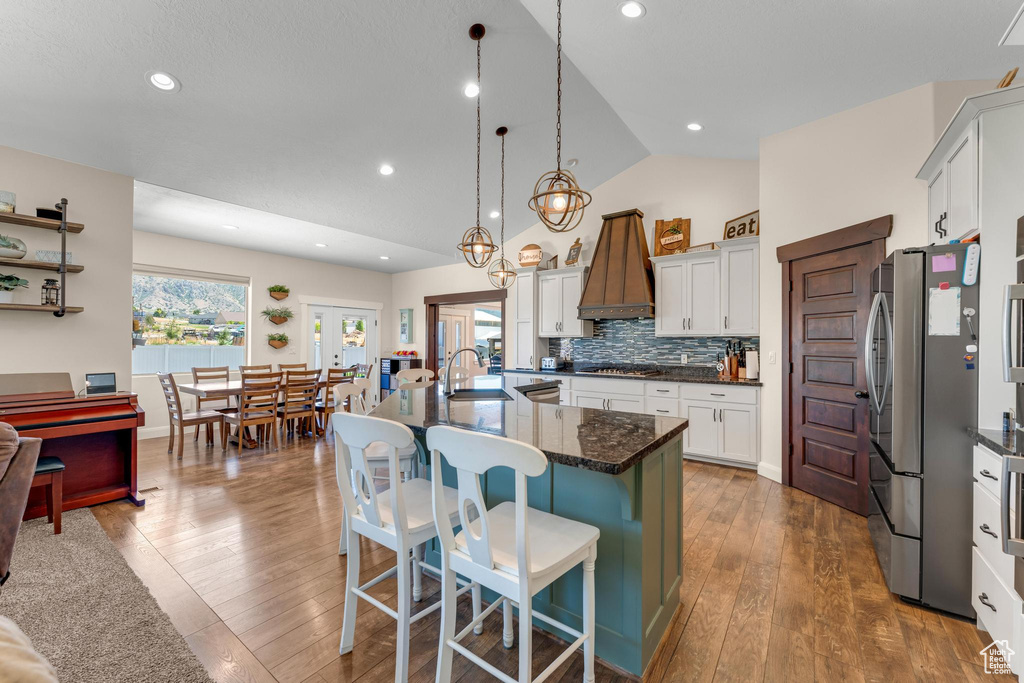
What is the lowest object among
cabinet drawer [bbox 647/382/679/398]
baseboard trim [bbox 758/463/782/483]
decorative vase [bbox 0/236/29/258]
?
baseboard trim [bbox 758/463/782/483]

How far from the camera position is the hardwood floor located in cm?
164

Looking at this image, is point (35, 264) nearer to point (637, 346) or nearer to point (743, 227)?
point (637, 346)

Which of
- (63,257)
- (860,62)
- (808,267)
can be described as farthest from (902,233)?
(63,257)

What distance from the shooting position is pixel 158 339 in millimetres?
5855

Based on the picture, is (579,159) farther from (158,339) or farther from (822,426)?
(158,339)

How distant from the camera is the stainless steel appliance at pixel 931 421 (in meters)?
1.89

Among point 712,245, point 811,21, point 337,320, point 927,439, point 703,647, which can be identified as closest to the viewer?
point 703,647

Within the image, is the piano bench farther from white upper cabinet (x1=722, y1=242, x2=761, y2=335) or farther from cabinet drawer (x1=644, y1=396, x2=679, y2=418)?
white upper cabinet (x1=722, y1=242, x2=761, y2=335)

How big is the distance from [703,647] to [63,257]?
501cm

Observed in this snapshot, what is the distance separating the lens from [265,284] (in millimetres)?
6871

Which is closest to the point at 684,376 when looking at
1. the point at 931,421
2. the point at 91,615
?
the point at 931,421

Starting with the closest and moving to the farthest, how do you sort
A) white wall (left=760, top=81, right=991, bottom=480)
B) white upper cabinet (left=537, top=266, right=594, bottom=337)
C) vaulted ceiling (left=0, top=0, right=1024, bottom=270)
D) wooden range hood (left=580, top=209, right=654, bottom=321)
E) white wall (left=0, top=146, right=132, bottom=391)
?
vaulted ceiling (left=0, top=0, right=1024, bottom=270) → white wall (left=760, top=81, right=991, bottom=480) → white wall (left=0, top=146, right=132, bottom=391) → wooden range hood (left=580, top=209, right=654, bottom=321) → white upper cabinet (left=537, top=266, right=594, bottom=337)

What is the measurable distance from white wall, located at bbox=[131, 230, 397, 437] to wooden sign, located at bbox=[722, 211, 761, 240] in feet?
20.8

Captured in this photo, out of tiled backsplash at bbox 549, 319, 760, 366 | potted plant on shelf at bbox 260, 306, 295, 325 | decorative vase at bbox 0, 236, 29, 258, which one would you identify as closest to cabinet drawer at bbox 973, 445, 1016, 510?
tiled backsplash at bbox 549, 319, 760, 366
